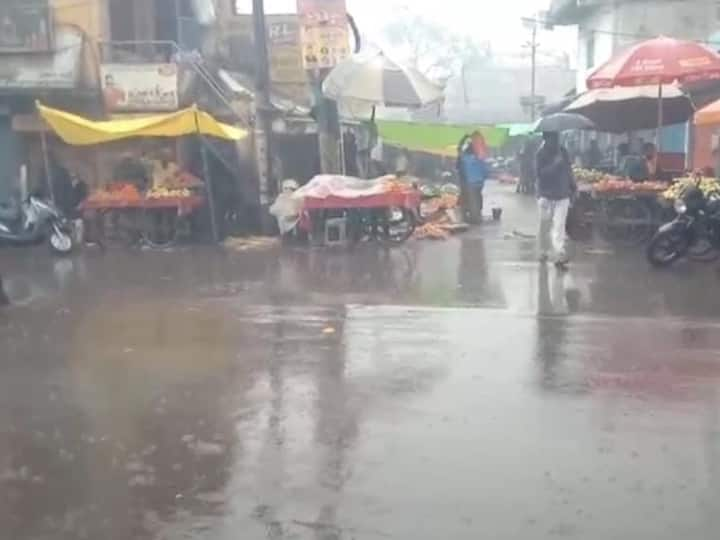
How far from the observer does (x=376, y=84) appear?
18.1 metres

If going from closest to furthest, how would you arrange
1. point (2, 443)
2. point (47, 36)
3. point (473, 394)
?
point (2, 443), point (473, 394), point (47, 36)

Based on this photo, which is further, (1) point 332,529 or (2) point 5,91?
(2) point 5,91

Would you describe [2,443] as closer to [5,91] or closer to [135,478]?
[135,478]

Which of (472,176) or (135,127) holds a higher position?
(135,127)

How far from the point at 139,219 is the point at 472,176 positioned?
6.75 metres

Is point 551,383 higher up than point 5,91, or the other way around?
point 5,91

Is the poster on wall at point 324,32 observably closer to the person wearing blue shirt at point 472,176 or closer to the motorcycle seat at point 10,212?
the person wearing blue shirt at point 472,176

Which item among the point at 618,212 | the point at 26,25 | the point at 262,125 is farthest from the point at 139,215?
the point at 618,212

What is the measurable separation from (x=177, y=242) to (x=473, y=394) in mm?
10872

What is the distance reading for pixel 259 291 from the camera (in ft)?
39.5

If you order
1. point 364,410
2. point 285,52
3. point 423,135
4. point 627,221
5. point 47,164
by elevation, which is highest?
point 285,52

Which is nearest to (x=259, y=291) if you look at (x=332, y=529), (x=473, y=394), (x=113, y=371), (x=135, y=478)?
(x=113, y=371)

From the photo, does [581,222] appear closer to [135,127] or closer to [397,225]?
[397,225]

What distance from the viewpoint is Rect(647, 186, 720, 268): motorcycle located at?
13250 mm
